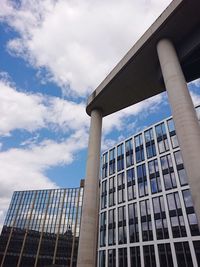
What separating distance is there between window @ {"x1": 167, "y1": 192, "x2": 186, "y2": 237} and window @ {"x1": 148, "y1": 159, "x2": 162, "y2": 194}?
249 cm

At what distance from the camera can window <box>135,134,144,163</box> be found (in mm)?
37969

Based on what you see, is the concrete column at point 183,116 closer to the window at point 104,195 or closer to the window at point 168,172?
the window at point 168,172

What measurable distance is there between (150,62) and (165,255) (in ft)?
84.4

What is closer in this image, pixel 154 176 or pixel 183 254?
pixel 183 254

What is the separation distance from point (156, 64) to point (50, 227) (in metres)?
67.3

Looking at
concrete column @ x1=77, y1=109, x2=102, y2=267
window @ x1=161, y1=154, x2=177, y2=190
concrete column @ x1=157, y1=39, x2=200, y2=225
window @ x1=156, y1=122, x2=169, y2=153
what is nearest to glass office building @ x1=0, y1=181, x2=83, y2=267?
window @ x1=156, y1=122, x2=169, y2=153

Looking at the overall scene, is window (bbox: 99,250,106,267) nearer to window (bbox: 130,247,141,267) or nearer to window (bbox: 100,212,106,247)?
window (bbox: 100,212,106,247)

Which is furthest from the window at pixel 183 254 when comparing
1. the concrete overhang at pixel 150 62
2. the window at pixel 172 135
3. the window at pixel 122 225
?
the concrete overhang at pixel 150 62

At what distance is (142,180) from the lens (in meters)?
35.6

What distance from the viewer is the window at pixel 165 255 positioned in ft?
88.5

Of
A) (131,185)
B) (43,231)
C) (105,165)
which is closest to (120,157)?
(105,165)

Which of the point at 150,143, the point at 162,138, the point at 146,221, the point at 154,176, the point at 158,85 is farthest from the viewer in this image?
the point at 150,143

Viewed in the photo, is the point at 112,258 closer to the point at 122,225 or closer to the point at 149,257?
the point at 122,225

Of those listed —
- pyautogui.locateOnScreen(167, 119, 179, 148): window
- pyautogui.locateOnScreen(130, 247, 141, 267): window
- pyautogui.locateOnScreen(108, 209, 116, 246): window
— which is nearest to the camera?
pyautogui.locateOnScreen(130, 247, 141, 267): window
